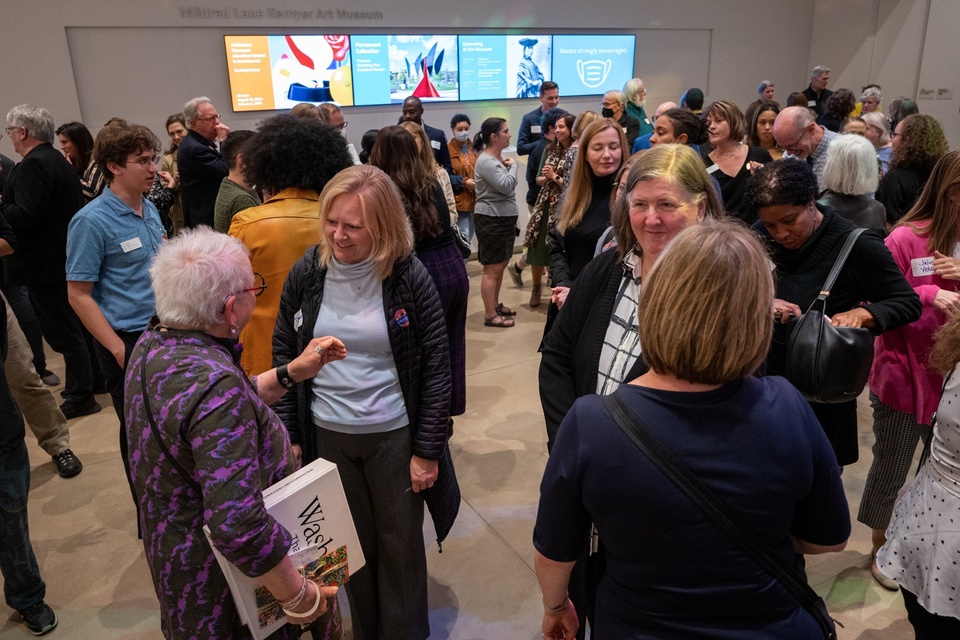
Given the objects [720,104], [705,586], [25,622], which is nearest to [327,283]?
[705,586]

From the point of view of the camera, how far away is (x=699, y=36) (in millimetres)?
10352

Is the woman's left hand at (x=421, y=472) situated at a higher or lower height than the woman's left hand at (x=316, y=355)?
lower

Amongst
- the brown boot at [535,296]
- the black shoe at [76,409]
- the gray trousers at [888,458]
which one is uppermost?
the gray trousers at [888,458]

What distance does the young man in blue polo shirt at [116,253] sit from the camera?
273 cm

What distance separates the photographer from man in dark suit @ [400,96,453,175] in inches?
241

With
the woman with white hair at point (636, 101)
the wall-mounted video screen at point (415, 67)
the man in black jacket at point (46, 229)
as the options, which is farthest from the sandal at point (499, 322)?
the wall-mounted video screen at point (415, 67)

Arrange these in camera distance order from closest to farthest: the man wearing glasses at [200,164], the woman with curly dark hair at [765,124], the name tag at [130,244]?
the name tag at [130,244], the man wearing glasses at [200,164], the woman with curly dark hair at [765,124]

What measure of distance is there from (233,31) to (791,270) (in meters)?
6.82

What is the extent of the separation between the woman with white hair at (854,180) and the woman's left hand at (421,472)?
2.06m

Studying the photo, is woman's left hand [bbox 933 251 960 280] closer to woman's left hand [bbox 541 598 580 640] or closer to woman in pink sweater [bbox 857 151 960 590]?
woman in pink sweater [bbox 857 151 960 590]

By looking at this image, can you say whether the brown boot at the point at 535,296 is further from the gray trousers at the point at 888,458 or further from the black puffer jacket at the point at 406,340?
the black puffer jacket at the point at 406,340

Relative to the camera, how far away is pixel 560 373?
1.93 m

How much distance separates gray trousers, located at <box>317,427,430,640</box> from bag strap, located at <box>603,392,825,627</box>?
119cm

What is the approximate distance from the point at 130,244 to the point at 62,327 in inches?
79.2
